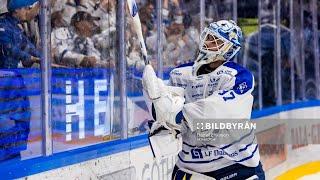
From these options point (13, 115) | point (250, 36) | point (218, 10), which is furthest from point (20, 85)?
point (250, 36)

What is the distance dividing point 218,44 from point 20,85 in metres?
0.88

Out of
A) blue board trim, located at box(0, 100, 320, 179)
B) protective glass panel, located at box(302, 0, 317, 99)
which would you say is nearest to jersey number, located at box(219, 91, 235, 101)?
blue board trim, located at box(0, 100, 320, 179)

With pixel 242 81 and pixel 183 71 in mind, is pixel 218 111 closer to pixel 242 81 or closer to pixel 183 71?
pixel 242 81

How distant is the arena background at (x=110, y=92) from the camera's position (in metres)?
2.92

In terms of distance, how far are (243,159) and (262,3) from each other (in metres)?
4.25

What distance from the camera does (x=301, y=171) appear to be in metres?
5.61

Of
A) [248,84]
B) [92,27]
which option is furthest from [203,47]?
[92,27]

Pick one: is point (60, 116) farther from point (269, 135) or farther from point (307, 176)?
point (269, 135)

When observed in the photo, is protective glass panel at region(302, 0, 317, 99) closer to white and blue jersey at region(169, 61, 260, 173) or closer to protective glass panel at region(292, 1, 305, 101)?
protective glass panel at region(292, 1, 305, 101)

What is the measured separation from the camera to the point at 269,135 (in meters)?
6.38

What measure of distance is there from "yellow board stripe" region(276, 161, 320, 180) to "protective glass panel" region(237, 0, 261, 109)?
768 mm

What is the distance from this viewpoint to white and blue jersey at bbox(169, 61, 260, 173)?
2.41 metres

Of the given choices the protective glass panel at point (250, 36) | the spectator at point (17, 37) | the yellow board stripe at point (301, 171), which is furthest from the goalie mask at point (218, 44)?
the protective glass panel at point (250, 36)

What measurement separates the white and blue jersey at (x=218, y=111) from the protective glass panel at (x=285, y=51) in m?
4.77
